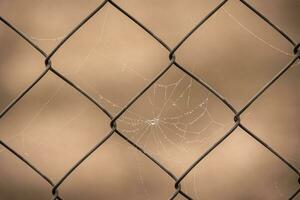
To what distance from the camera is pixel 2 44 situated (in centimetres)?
370

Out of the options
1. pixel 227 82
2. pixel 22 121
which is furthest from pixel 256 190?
pixel 22 121

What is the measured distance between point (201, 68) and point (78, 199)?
0.95 meters

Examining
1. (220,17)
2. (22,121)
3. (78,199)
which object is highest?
(220,17)

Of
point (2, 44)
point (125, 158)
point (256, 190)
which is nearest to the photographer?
point (256, 190)

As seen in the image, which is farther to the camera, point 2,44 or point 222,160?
A: point 2,44

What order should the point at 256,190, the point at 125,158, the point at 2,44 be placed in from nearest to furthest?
the point at 256,190 < the point at 125,158 < the point at 2,44

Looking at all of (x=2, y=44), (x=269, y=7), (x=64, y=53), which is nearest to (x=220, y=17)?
(x=269, y=7)

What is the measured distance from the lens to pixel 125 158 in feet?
11.3

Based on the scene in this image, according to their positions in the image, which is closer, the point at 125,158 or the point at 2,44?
the point at 125,158

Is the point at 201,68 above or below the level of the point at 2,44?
above

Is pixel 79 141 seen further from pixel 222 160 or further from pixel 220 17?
pixel 220 17

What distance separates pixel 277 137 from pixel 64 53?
47.1 inches

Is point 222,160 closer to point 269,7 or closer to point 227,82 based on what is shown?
point 227,82

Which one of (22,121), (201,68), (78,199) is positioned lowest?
(78,199)
